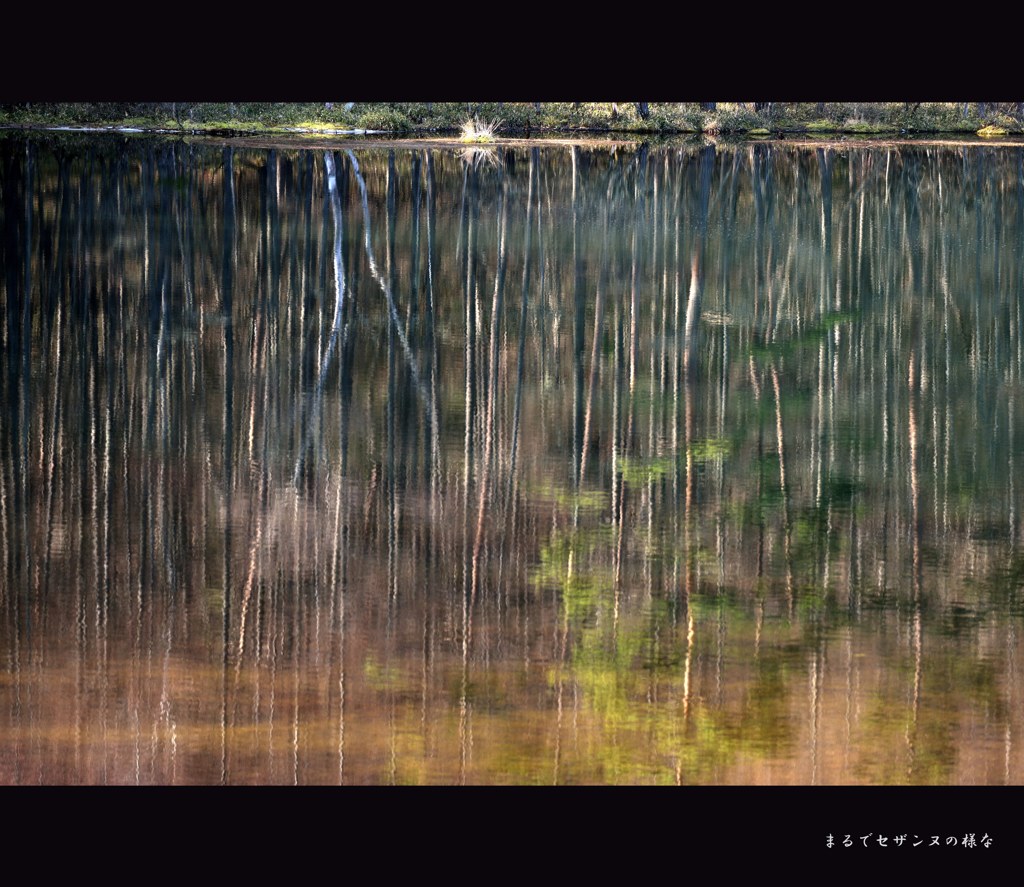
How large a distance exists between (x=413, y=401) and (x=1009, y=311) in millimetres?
3490

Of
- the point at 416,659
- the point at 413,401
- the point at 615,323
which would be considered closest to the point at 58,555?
the point at 416,659

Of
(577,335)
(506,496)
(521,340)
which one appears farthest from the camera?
(577,335)

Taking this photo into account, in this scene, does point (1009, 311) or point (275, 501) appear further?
point (1009, 311)

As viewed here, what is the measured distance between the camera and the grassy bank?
13930 mm

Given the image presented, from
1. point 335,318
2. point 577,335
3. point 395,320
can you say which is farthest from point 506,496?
point 335,318

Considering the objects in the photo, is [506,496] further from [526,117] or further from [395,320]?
[526,117]

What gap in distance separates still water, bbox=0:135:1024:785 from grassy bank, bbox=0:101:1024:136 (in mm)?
2126

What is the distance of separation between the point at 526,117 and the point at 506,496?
765 cm

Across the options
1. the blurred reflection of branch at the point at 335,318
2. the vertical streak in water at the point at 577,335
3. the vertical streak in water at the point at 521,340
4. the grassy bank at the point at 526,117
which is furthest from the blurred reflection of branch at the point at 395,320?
the grassy bank at the point at 526,117

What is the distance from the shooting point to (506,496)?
23.2 ft

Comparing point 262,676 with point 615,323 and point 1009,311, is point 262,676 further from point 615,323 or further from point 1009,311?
point 1009,311

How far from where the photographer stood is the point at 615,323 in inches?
372

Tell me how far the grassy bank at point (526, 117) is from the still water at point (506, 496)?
2126mm

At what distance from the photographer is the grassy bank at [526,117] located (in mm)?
13930
